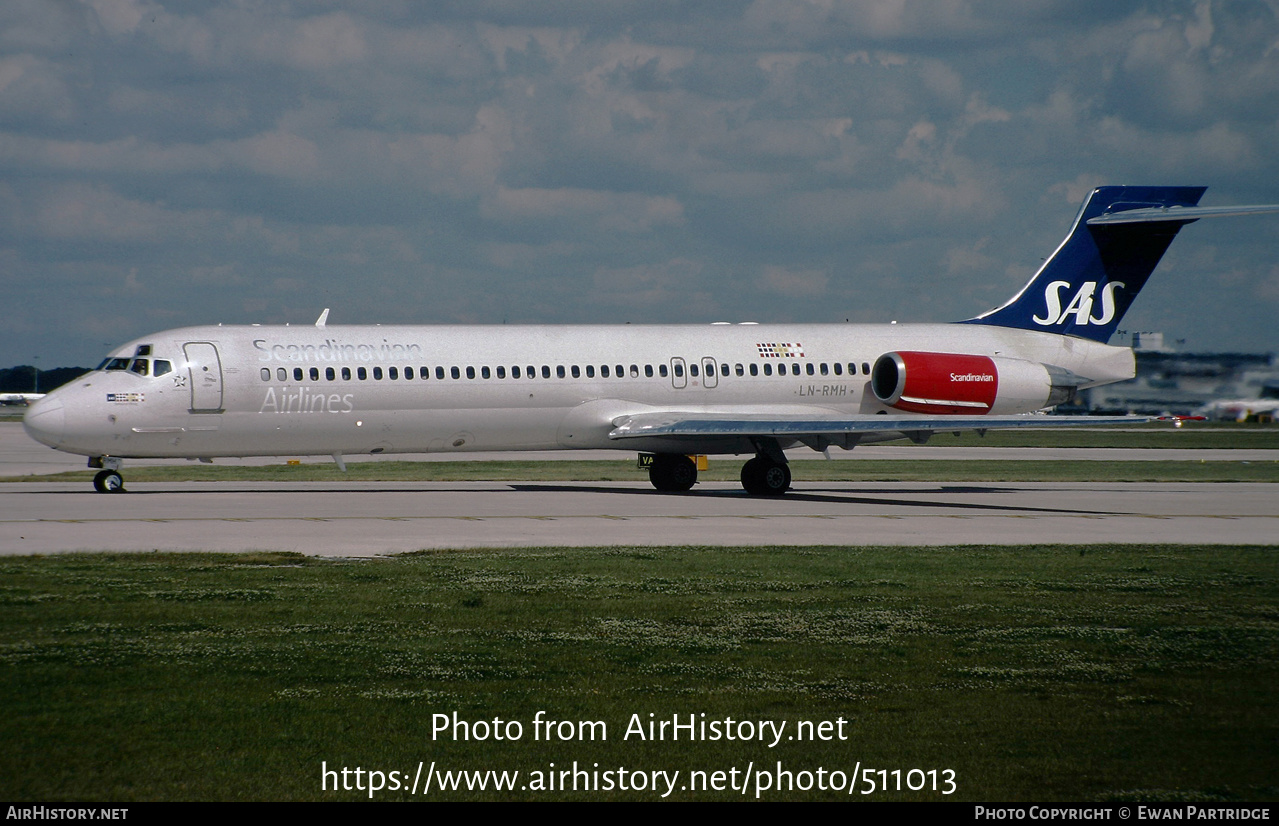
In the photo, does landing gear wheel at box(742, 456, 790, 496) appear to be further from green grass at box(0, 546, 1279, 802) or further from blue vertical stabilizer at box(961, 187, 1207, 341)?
green grass at box(0, 546, 1279, 802)

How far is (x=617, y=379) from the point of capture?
108ft

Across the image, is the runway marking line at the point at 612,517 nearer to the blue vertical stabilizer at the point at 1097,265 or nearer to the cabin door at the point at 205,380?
the cabin door at the point at 205,380

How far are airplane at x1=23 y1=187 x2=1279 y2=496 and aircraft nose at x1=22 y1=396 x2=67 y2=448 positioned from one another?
0.05 meters

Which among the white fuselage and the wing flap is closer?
the white fuselage

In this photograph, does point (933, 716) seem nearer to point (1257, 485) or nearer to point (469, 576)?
point (469, 576)

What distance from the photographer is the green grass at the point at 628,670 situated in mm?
8234

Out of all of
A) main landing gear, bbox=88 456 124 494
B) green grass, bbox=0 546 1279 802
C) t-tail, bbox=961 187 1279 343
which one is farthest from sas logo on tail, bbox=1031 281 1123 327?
main landing gear, bbox=88 456 124 494

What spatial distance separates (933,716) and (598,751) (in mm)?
2574

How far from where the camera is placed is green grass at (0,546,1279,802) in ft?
27.0

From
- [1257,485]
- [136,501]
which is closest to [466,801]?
[136,501]

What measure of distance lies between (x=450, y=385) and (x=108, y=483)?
8.37 metres

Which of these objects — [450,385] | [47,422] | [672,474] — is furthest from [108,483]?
[672,474]

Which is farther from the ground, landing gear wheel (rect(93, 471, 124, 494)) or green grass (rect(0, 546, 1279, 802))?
landing gear wheel (rect(93, 471, 124, 494))

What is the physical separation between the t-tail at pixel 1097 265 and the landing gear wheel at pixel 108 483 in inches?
947
